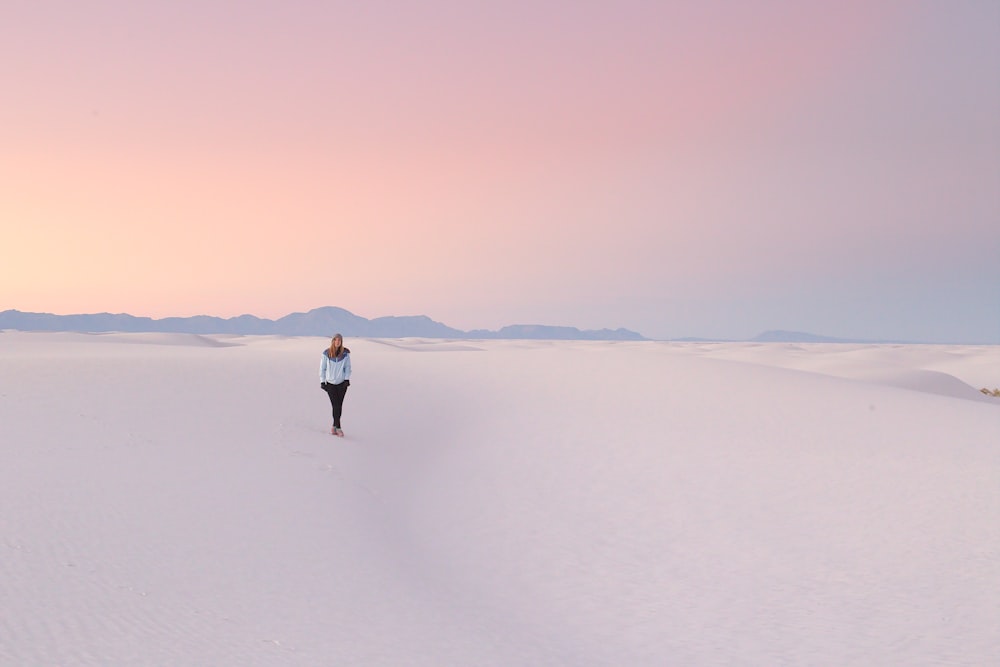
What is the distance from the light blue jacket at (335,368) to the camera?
16.3 metres

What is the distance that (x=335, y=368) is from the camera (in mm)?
16281

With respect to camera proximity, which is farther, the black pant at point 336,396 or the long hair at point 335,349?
the black pant at point 336,396

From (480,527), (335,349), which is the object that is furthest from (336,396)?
(480,527)

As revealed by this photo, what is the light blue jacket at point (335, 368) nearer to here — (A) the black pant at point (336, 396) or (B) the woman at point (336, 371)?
(B) the woman at point (336, 371)

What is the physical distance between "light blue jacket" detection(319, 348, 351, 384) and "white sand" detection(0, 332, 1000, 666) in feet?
4.55

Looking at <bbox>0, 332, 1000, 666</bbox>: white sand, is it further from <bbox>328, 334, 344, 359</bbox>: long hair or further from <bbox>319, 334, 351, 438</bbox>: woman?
<bbox>328, 334, 344, 359</bbox>: long hair

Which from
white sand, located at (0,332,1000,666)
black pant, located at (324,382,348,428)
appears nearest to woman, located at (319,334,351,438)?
black pant, located at (324,382,348,428)

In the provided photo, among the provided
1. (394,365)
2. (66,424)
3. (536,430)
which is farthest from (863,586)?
(394,365)

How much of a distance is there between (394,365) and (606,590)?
18982 mm

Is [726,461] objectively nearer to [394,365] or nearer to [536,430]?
[536,430]

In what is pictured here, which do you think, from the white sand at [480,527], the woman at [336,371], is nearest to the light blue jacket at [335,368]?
the woman at [336,371]

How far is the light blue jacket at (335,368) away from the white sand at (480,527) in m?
1.39

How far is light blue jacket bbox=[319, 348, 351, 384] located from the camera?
641 inches

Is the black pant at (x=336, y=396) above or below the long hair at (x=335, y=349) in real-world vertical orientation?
below
